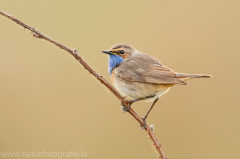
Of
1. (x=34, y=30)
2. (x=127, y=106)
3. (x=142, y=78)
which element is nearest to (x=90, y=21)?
(x=142, y=78)

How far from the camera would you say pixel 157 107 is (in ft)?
19.2

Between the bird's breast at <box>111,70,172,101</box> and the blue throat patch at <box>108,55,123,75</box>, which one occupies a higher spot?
the blue throat patch at <box>108,55,123,75</box>

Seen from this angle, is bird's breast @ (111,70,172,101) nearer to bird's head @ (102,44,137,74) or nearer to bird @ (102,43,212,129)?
bird @ (102,43,212,129)

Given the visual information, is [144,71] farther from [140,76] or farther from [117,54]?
[117,54]

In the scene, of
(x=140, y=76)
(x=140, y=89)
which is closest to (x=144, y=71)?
(x=140, y=76)

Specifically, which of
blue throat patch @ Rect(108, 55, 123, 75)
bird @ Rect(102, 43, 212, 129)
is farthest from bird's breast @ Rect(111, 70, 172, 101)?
blue throat patch @ Rect(108, 55, 123, 75)

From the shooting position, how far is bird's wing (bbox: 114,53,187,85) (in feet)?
13.2

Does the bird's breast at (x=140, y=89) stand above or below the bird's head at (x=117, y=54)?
below

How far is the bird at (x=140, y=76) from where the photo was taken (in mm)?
4031

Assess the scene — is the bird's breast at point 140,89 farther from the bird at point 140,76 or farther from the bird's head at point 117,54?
the bird's head at point 117,54

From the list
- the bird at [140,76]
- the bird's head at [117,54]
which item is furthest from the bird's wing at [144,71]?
the bird's head at [117,54]

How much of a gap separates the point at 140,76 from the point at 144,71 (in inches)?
5.1

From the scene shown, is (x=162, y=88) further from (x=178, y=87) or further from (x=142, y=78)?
(x=178, y=87)

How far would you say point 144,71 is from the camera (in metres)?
4.23
